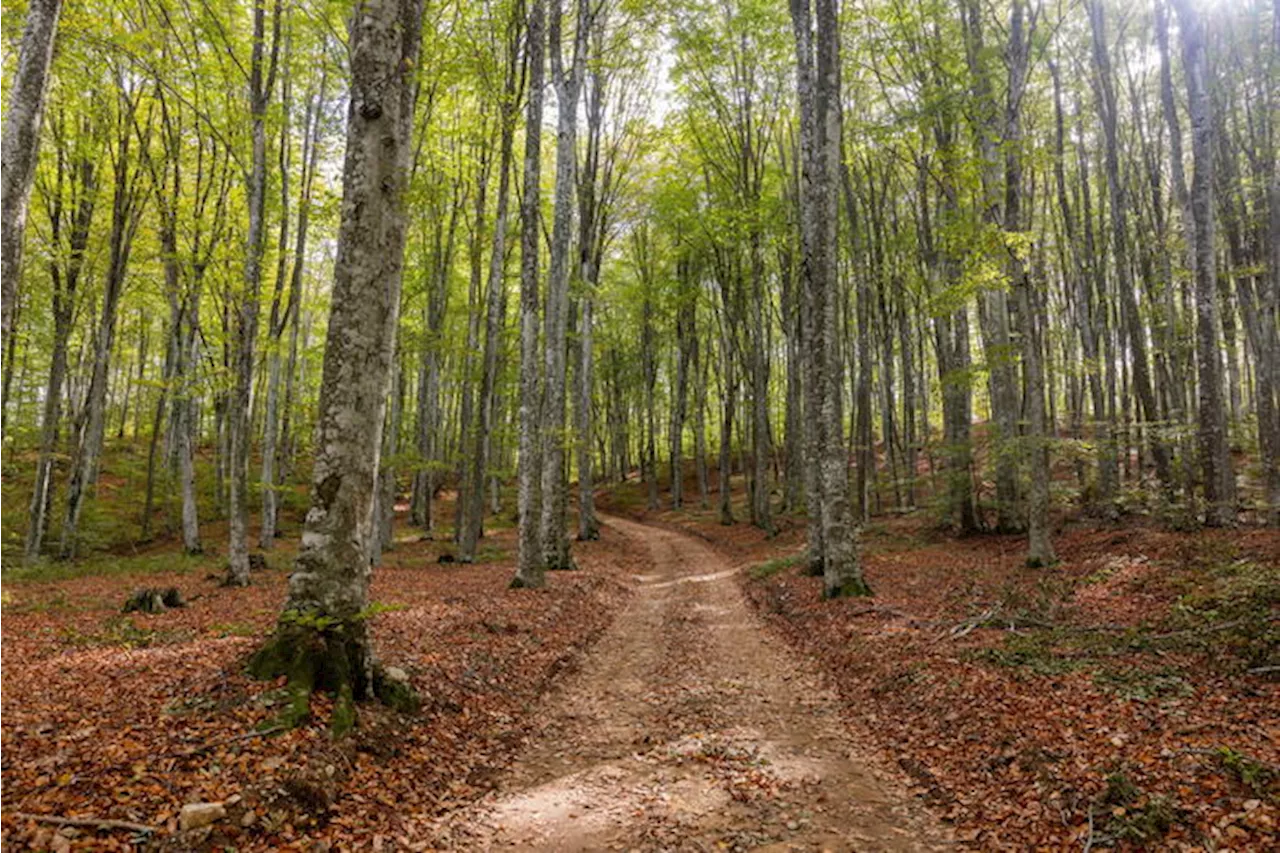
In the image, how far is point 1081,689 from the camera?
20.3ft

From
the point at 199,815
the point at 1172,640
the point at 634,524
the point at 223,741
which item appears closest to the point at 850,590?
the point at 1172,640

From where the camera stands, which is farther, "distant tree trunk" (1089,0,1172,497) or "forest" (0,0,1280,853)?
"distant tree trunk" (1089,0,1172,497)

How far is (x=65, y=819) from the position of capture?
139 inches

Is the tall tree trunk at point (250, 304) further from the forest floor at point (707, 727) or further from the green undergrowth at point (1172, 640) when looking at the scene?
the green undergrowth at point (1172, 640)

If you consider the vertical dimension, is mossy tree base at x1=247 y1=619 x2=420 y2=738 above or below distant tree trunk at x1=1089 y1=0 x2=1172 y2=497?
below

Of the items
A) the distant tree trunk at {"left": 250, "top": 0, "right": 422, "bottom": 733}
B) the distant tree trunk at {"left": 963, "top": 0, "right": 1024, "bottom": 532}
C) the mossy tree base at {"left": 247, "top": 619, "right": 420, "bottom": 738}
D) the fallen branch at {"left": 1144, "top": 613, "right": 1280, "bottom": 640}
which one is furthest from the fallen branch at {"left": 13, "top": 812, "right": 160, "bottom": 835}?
the distant tree trunk at {"left": 963, "top": 0, "right": 1024, "bottom": 532}

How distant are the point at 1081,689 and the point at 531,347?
11.0 metres

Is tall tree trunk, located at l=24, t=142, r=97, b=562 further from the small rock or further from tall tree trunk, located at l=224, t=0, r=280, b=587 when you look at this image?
the small rock

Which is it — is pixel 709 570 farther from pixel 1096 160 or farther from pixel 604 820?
pixel 1096 160

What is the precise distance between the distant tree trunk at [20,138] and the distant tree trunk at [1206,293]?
18.7m

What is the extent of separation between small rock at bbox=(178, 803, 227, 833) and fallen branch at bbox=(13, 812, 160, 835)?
0.41 ft

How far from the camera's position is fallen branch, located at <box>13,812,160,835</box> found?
353 cm

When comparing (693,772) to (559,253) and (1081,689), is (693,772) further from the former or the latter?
(559,253)

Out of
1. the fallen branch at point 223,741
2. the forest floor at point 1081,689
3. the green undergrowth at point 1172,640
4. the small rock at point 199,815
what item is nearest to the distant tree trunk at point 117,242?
the fallen branch at point 223,741
